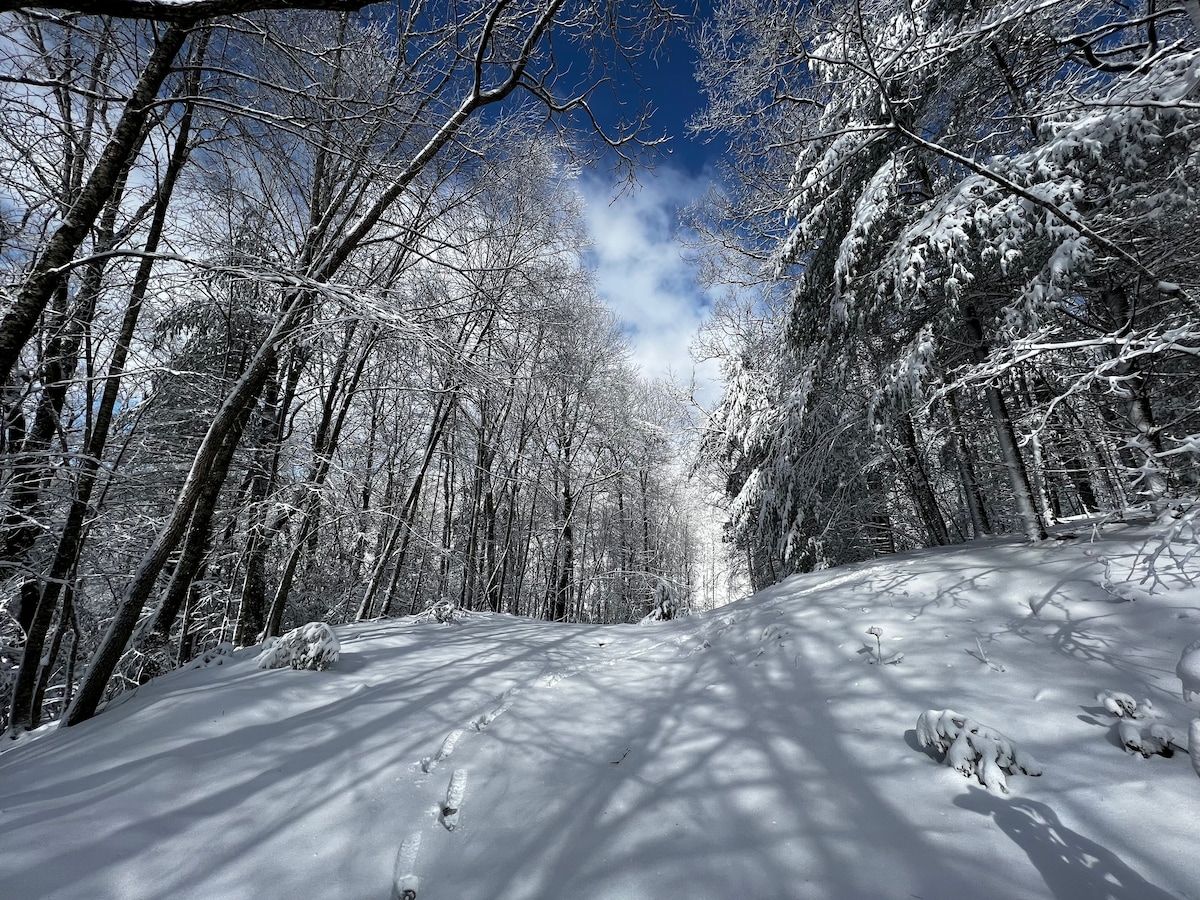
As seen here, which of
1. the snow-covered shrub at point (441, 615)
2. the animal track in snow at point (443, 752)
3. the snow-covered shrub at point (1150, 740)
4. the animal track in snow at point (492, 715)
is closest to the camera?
the snow-covered shrub at point (1150, 740)

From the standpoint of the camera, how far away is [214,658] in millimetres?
4277

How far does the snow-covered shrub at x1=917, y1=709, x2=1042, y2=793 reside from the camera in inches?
79.8

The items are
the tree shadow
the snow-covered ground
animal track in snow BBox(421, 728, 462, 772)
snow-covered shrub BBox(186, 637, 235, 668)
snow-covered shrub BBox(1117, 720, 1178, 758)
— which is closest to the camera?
the tree shadow

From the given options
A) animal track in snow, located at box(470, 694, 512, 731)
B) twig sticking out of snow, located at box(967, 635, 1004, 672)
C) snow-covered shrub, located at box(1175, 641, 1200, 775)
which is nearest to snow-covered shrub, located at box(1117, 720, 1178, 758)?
snow-covered shrub, located at box(1175, 641, 1200, 775)

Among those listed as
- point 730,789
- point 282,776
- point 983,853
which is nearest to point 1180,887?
point 983,853

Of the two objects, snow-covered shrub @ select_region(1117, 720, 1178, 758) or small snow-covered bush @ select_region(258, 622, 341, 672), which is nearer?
snow-covered shrub @ select_region(1117, 720, 1178, 758)

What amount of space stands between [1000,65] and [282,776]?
8.66 m

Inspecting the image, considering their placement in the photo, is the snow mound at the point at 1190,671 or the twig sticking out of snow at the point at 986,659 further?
the twig sticking out of snow at the point at 986,659

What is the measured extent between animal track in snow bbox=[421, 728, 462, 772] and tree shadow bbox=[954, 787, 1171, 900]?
8.45 feet

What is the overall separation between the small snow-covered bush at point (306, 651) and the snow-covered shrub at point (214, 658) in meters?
0.33

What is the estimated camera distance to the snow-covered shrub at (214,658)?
4.14 m

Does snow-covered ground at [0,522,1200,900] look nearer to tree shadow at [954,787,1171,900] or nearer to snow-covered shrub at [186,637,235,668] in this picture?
tree shadow at [954,787,1171,900]

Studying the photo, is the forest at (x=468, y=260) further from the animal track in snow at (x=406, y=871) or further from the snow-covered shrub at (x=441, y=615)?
the animal track in snow at (x=406, y=871)

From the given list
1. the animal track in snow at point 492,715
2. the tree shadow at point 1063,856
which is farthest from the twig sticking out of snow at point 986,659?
the animal track in snow at point 492,715
